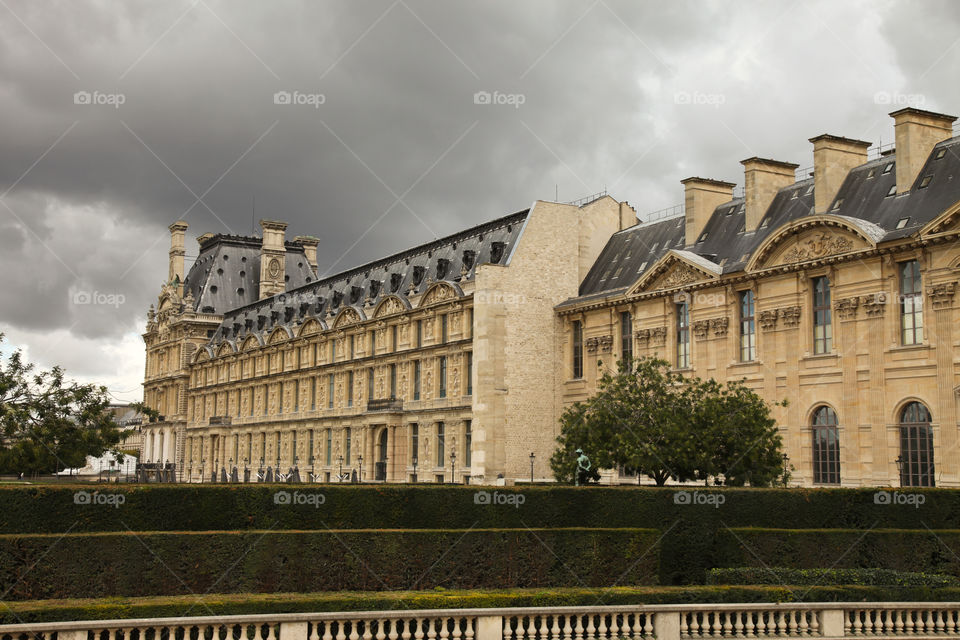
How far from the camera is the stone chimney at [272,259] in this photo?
119812 mm

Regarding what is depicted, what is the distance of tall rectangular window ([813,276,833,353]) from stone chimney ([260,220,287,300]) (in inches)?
3227

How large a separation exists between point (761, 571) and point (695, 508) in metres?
2.64

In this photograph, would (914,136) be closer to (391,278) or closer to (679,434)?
(679,434)

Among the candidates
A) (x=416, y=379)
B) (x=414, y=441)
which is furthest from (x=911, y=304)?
(x=414, y=441)

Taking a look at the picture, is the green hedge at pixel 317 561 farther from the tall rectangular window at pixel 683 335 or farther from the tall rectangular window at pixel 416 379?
the tall rectangular window at pixel 416 379

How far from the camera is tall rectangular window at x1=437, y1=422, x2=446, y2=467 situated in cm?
6656

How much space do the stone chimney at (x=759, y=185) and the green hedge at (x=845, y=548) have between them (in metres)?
29.2

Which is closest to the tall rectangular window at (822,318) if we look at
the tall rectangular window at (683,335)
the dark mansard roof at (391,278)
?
the tall rectangular window at (683,335)

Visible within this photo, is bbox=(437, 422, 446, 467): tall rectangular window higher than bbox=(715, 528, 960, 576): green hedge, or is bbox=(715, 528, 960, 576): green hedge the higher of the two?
bbox=(437, 422, 446, 467): tall rectangular window

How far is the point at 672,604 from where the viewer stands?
1981 cm

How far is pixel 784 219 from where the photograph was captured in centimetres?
Result: 5053

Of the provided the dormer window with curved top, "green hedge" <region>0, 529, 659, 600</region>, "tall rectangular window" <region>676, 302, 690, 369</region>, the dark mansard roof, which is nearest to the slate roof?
"tall rectangular window" <region>676, 302, 690, 369</region>

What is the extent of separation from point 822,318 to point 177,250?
97.6 meters

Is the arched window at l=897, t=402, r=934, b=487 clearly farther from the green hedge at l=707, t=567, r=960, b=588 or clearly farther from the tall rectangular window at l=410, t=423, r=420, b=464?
the tall rectangular window at l=410, t=423, r=420, b=464
